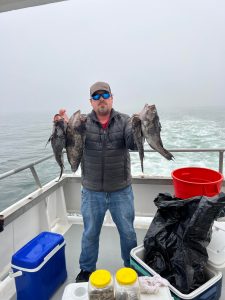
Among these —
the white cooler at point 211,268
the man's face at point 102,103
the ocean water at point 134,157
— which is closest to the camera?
the white cooler at point 211,268

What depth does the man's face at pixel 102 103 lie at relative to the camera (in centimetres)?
223

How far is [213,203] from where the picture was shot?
1863mm

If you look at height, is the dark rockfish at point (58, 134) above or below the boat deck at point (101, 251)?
above

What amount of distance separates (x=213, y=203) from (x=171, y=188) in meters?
1.73

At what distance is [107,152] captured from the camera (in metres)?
2.27

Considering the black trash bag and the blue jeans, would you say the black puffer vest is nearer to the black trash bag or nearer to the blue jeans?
the blue jeans

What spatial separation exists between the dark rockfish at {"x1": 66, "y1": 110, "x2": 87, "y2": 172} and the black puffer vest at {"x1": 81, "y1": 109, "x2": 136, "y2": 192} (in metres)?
0.15

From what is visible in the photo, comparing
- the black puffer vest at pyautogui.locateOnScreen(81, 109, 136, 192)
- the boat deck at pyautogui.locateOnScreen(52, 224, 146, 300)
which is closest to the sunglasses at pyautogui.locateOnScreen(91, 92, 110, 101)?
the black puffer vest at pyautogui.locateOnScreen(81, 109, 136, 192)

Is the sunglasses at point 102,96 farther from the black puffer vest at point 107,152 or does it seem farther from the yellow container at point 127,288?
the yellow container at point 127,288

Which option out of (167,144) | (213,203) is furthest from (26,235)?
(167,144)

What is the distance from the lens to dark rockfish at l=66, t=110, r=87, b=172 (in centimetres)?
205

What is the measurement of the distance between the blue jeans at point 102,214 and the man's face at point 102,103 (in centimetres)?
73

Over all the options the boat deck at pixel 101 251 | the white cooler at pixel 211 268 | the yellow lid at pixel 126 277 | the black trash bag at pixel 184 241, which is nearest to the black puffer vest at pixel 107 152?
the black trash bag at pixel 184 241

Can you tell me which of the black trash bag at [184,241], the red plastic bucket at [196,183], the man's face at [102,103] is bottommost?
the black trash bag at [184,241]
